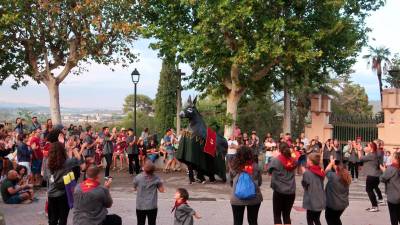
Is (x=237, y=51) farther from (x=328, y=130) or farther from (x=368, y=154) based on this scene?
(x=368, y=154)

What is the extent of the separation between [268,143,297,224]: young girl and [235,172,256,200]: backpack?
0.84 metres

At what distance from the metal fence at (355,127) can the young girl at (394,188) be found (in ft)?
55.6

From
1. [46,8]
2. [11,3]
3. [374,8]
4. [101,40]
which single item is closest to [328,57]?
[374,8]

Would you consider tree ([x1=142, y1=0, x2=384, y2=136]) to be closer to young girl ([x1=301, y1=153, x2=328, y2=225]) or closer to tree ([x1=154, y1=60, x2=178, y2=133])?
young girl ([x1=301, y1=153, x2=328, y2=225])

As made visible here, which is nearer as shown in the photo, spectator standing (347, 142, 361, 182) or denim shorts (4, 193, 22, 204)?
denim shorts (4, 193, 22, 204)

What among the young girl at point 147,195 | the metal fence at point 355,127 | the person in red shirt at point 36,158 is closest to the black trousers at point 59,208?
the young girl at point 147,195

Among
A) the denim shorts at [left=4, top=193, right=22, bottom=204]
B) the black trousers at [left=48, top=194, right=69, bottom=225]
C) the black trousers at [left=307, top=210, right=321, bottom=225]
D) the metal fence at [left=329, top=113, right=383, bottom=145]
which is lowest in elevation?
the denim shorts at [left=4, top=193, right=22, bottom=204]

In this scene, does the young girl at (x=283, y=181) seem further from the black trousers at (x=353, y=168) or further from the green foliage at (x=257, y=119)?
the green foliage at (x=257, y=119)

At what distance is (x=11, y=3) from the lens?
2503 centimetres

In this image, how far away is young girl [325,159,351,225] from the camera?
9.06 metres

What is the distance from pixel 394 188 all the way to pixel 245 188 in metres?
3.24

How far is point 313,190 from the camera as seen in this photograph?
9008 mm

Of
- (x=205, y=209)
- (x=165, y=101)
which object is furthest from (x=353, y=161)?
(x=165, y=101)

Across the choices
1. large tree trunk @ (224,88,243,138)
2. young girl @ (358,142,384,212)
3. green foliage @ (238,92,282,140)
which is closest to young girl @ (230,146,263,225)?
young girl @ (358,142,384,212)
